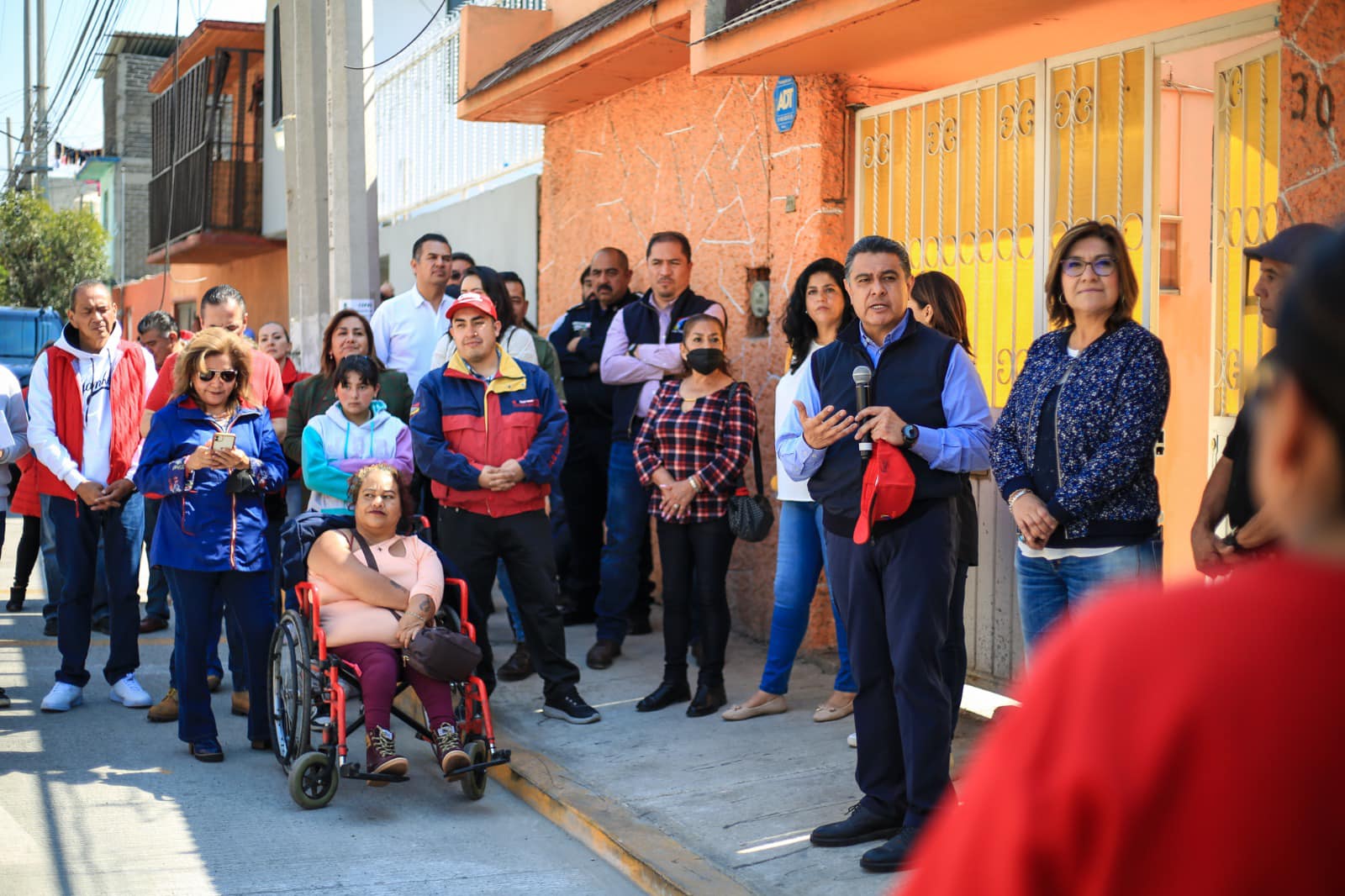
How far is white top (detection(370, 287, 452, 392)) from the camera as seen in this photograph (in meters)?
8.20

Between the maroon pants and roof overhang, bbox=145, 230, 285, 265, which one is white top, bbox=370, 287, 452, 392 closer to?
the maroon pants

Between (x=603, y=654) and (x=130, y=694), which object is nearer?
(x=130, y=694)

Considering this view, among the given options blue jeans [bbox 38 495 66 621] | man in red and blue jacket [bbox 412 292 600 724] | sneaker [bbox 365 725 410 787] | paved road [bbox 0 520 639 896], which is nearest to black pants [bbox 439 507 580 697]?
man in red and blue jacket [bbox 412 292 600 724]

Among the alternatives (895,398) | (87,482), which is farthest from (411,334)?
(895,398)

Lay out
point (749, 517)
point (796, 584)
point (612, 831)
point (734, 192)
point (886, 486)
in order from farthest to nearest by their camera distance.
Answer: point (734, 192), point (749, 517), point (796, 584), point (612, 831), point (886, 486)

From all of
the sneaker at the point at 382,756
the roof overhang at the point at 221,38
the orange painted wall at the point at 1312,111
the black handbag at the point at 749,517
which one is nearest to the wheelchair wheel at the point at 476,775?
the sneaker at the point at 382,756

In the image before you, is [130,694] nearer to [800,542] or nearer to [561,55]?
[800,542]

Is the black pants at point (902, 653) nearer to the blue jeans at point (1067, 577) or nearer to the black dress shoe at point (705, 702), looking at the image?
the blue jeans at point (1067, 577)

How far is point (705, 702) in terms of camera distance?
6.68 metres

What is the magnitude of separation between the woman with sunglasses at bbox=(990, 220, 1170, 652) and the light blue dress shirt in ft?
0.65

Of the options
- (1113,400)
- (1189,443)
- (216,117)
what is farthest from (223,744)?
(216,117)

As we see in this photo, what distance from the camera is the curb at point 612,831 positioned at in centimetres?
463

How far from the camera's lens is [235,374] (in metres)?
6.45

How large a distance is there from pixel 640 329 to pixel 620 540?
1.18 m
